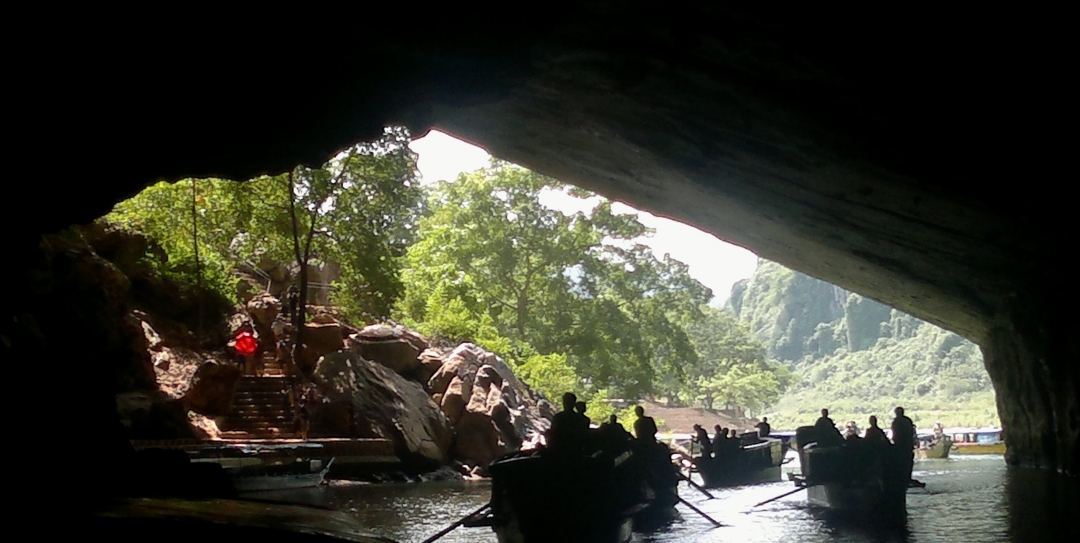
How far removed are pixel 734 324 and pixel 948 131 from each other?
2555 inches

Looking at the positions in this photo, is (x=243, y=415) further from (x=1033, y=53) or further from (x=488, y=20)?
(x=1033, y=53)

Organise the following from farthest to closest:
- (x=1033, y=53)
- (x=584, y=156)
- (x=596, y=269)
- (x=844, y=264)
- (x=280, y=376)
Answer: (x=596, y=269) < (x=280, y=376) < (x=844, y=264) < (x=584, y=156) < (x=1033, y=53)

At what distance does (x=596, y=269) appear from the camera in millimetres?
37812

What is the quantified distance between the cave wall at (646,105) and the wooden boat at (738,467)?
29.7ft

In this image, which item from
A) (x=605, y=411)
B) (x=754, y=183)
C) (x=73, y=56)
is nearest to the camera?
(x=73, y=56)

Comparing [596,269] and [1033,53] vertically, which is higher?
[596,269]

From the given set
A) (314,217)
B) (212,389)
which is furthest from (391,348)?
(212,389)

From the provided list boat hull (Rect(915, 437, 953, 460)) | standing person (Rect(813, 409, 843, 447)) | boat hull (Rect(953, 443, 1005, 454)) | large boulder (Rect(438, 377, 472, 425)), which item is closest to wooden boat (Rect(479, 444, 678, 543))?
standing person (Rect(813, 409, 843, 447))

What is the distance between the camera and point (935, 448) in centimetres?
3447

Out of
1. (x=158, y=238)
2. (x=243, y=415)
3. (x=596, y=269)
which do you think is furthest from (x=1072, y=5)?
(x=596, y=269)

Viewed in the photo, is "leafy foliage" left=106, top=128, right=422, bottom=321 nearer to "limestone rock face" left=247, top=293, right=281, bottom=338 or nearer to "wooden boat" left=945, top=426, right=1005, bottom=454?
"limestone rock face" left=247, top=293, right=281, bottom=338

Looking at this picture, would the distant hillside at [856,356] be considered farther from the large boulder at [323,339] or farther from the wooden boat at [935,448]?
the large boulder at [323,339]

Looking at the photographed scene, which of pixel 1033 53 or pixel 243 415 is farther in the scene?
pixel 243 415

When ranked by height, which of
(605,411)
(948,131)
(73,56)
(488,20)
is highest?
(488,20)
